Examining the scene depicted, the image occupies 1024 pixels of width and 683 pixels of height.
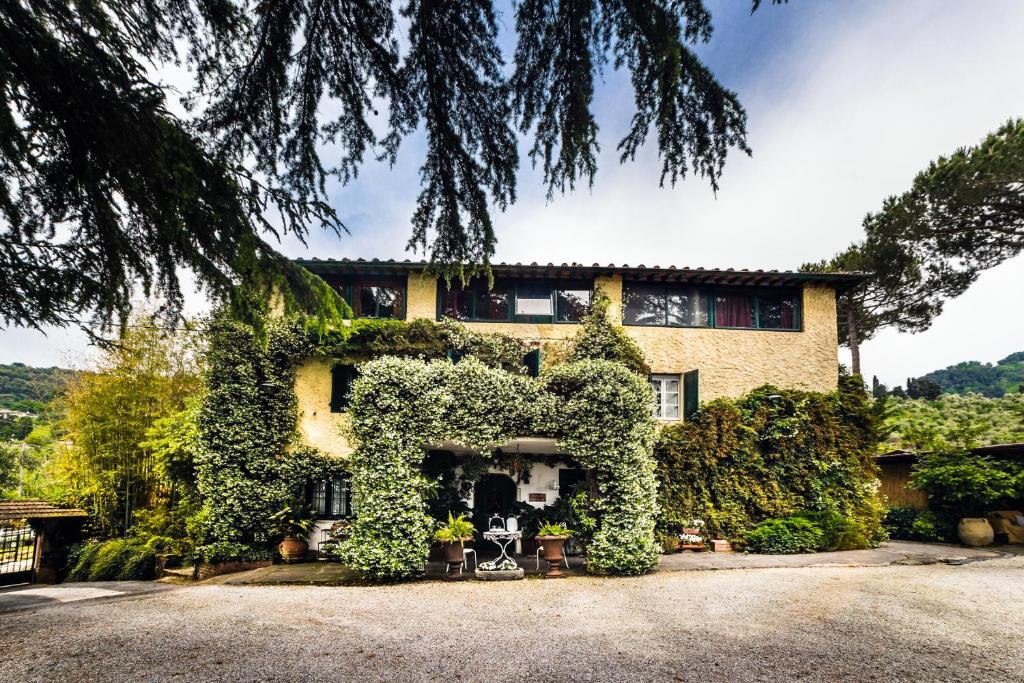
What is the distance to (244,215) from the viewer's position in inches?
165

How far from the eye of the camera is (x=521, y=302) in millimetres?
15398

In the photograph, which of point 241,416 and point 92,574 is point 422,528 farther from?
point 92,574

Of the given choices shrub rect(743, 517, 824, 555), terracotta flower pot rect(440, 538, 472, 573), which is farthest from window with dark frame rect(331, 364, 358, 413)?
shrub rect(743, 517, 824, 555)

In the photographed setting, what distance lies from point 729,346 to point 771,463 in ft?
11.4

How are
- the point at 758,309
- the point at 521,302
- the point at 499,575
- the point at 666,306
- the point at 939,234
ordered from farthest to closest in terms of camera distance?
the point at 939,234 < the point at 758,309 < the point at 666,306 < the point at 521,302 < the point at 499,575

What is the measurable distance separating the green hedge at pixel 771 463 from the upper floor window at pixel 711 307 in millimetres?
2511

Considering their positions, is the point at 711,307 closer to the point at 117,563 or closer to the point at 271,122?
the point at 271,122

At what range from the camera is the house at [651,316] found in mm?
14664

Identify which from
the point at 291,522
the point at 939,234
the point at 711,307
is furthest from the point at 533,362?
the point at 939,234

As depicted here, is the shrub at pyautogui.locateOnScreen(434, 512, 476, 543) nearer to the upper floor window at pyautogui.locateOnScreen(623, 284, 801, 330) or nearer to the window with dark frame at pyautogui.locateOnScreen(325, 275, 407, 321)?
the window with dark frame at pyautogui.locateOnScreen(325, 275, 407, 321)

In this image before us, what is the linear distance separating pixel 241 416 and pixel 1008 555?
18429 mm

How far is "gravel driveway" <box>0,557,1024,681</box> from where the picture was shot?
5.52 meters

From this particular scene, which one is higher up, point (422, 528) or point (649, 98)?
point (649, 98)

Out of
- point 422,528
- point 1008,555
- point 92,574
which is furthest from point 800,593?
point 92,574
